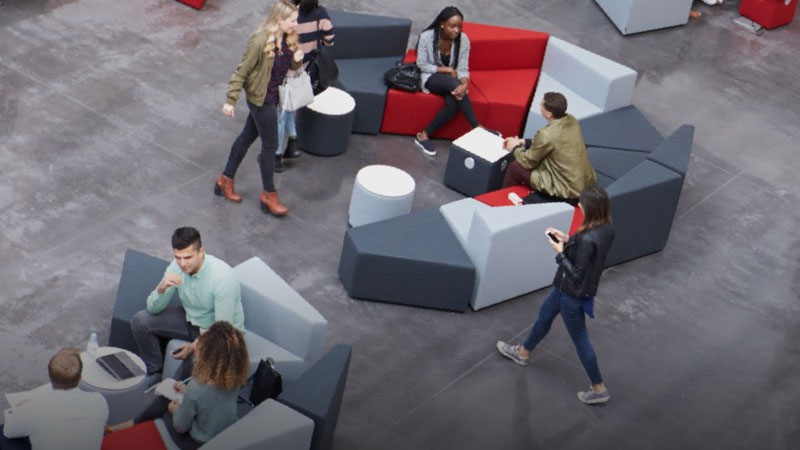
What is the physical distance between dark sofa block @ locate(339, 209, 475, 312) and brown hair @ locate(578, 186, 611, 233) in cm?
131

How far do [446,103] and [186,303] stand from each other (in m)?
3.91

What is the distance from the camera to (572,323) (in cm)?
761

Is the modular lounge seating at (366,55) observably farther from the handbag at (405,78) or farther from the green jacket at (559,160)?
the green jacket at (559,160)

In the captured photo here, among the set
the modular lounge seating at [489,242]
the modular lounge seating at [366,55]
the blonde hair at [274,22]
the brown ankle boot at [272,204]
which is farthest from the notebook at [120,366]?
the modular lounge seating at [366,55]

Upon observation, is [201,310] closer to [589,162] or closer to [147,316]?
[147,316]

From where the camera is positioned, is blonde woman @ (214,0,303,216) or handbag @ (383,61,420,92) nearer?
blonde woman @ (214,0,303,216)

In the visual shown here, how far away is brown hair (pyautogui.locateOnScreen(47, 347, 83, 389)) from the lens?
609cm

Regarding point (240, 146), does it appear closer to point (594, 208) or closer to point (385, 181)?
point (385, 181)

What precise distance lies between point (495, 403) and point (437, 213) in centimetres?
168

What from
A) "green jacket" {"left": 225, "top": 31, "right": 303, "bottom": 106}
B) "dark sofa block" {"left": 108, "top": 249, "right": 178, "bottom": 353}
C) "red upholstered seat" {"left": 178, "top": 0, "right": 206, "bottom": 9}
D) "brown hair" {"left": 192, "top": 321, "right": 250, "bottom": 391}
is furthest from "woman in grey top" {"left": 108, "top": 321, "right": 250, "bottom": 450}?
"red upholstered seat" {"left": 178, "top": 0, "right": 206, "bottom": 9}

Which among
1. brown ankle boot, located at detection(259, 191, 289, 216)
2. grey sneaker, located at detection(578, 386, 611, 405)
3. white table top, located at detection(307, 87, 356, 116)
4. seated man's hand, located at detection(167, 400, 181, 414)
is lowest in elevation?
grey sneaker, located at detection(578, 386, 611, 405)

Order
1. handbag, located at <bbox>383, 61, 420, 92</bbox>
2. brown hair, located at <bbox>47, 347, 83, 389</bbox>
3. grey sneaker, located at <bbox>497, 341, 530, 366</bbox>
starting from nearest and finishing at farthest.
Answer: brown hair, located at <bbox>47, 347, 83, 389</bbox>, grey sneaker, located at <bbox>497, 341, 530, 366</bbox>, handbag, located at <bbox>383, 61, 420, 92</bbox>

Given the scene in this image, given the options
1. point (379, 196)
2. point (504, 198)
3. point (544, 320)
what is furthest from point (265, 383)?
point (504, 198)

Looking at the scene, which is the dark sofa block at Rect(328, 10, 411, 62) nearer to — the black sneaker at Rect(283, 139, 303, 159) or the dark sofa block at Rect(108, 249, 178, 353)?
the black sneaker at Rect(283, 139, 303, 159)
